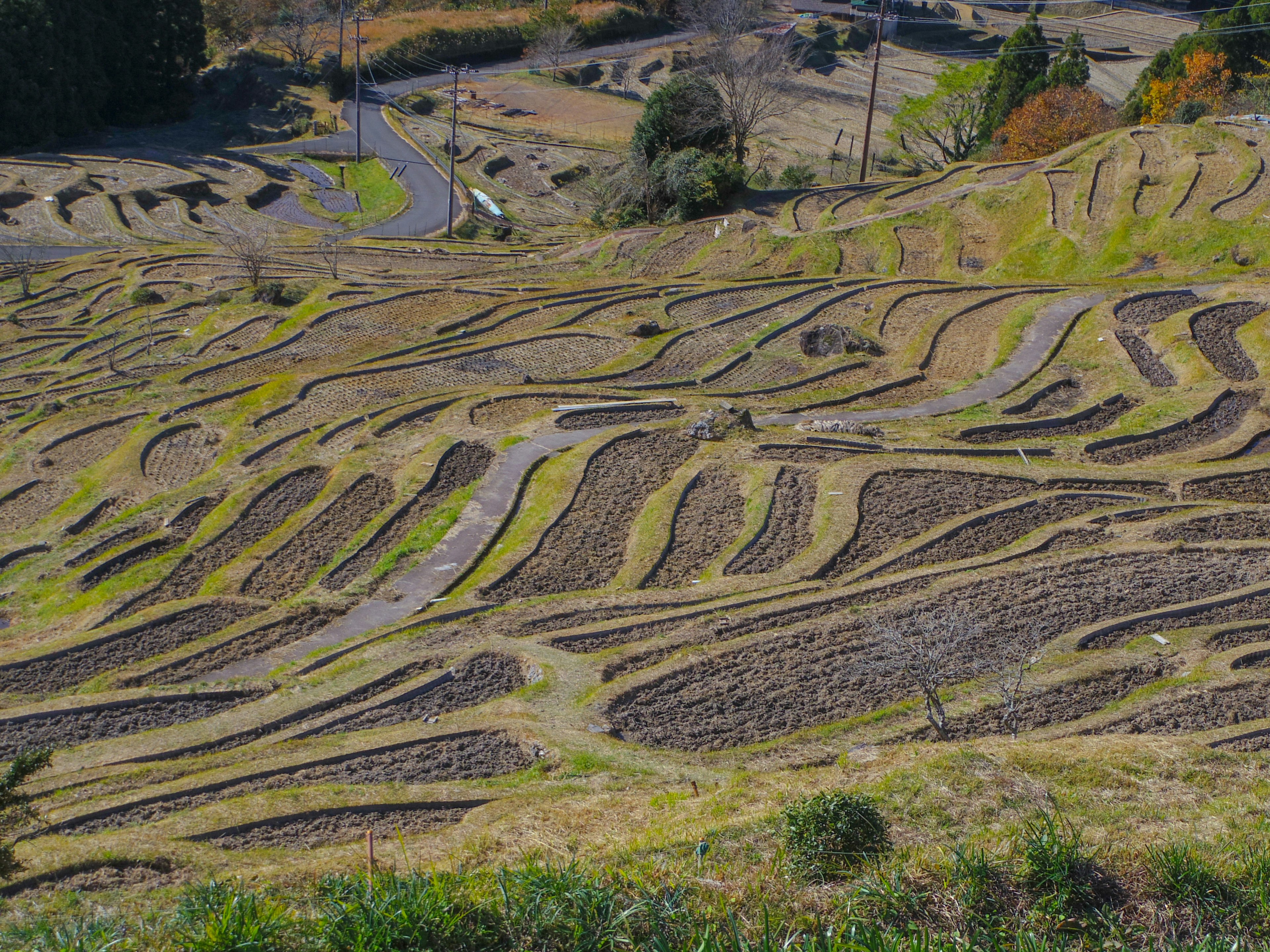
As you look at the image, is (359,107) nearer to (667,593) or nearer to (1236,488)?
(667,593)

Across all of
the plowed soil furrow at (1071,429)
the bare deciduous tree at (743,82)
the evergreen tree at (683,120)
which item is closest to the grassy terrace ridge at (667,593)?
the plowed soil furrow at (1071,429)

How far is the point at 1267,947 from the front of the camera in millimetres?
7477

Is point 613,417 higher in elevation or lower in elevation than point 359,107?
lower

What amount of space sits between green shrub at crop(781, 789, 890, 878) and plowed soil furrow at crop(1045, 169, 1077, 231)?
39606 mm

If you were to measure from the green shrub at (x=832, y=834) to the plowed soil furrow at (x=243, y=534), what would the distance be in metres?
15.6

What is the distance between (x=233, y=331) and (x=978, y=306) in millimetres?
27726

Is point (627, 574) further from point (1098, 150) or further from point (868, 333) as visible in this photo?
point (1098, 150)

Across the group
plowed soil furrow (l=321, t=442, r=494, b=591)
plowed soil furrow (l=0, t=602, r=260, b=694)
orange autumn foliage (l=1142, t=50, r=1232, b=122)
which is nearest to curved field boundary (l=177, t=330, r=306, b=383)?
plowed soil furrow (l=321, t=442, r=494, b=591)

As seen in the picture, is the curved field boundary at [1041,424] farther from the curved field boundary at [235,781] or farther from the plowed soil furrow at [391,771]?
the curved field boundary at [235,781]

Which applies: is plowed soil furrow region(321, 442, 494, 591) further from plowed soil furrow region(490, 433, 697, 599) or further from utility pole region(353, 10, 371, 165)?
utility pole region(353, 10, 371, 165)

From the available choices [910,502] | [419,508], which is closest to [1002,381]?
[910,502]

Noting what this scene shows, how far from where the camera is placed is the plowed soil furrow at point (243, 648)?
1809 centimetres

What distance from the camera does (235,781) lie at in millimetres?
14492

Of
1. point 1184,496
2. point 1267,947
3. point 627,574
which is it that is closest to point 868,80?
point 1184,496
